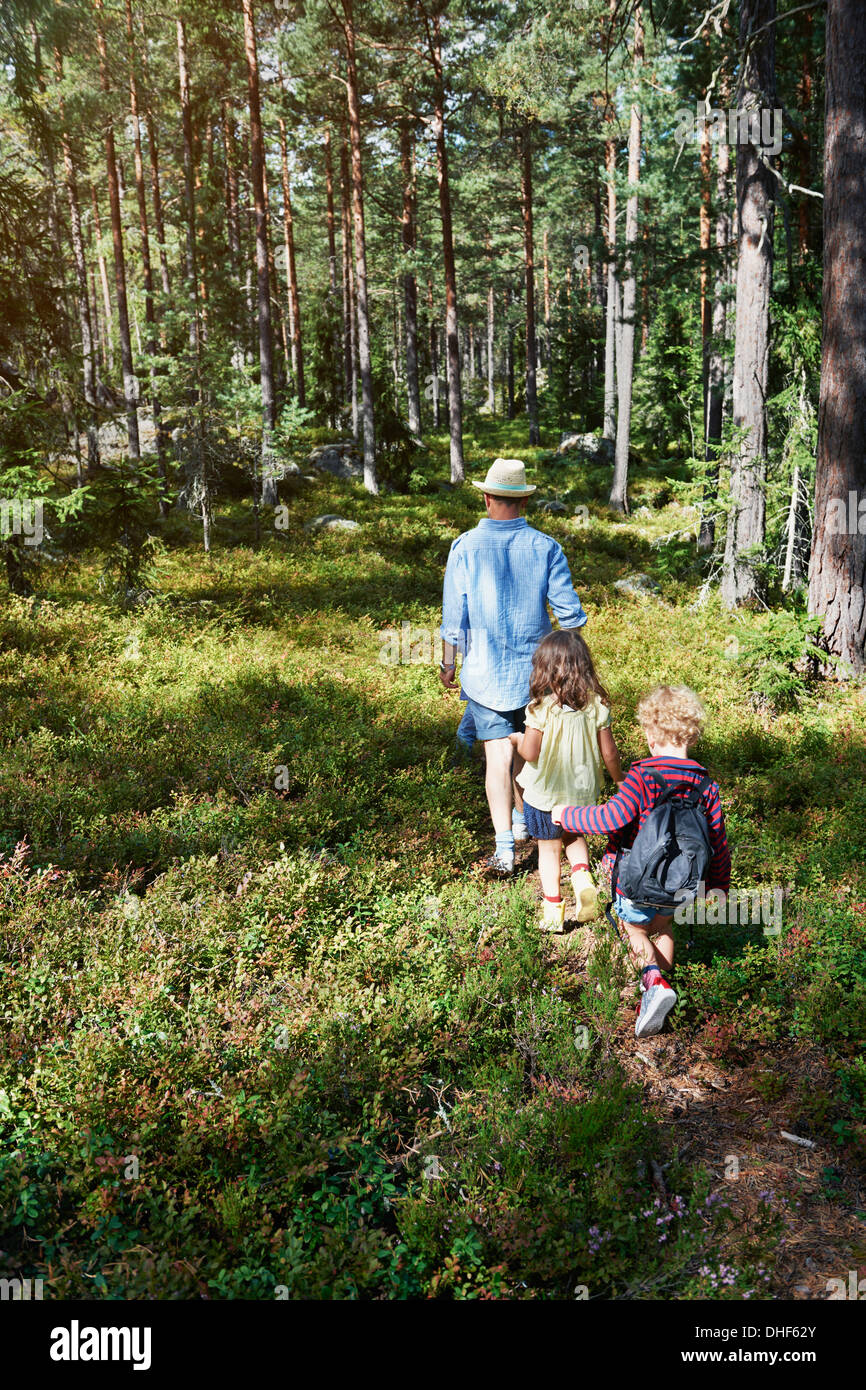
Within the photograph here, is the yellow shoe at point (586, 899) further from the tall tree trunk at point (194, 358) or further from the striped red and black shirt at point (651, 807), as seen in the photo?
the tall tree trunk at point (194, 358)

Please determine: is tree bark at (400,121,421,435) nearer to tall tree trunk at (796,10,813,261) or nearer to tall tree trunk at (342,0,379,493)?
tall tree trunk at (342,0,379,493)

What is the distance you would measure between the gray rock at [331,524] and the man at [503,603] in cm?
1300

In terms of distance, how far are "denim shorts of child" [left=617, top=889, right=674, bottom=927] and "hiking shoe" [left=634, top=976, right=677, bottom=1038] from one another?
29 cm

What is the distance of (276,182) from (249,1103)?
35.4m

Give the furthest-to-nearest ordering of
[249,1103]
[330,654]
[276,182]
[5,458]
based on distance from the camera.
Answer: [276,182] → [330,654] → [5,458] → [249,1103]

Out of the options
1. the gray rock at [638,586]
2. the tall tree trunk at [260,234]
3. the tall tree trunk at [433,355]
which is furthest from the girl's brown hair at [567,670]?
the tall tree trunk at [433,355]

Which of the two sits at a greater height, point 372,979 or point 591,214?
point 591,214

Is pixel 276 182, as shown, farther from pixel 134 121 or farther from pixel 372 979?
pixel 372 979

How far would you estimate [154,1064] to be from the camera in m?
3.59

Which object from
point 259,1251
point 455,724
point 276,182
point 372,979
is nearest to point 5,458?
point 455,724

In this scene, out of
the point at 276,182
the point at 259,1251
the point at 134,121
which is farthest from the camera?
the point at 276,182

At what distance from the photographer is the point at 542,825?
478cm

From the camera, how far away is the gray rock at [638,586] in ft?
44.6

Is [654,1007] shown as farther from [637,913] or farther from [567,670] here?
[567,670]
